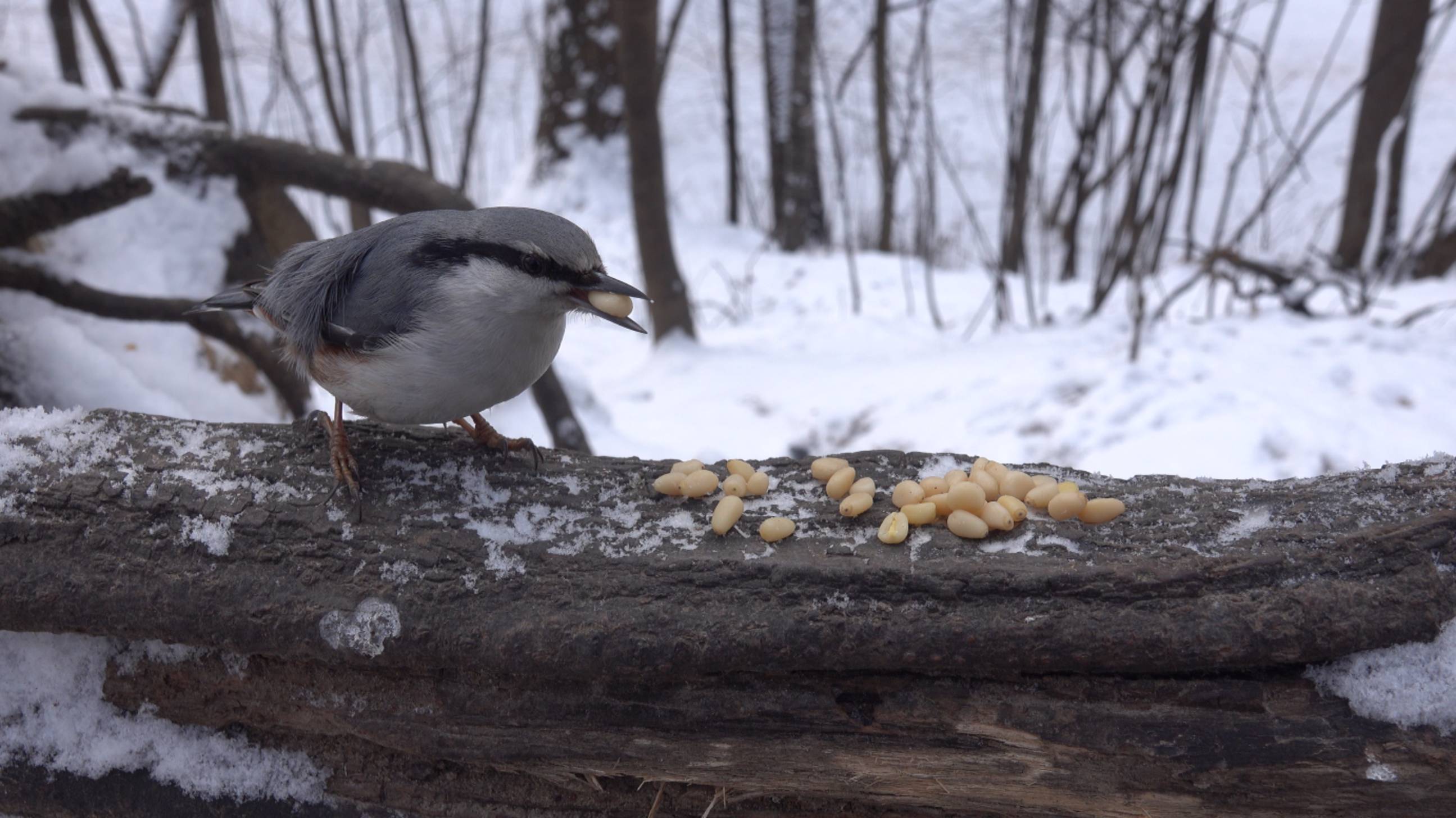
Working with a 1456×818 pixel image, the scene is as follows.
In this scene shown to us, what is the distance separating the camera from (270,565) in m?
1.35

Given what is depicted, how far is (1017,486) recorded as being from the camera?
1515mm

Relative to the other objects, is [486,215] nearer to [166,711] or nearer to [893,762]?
[166,711]

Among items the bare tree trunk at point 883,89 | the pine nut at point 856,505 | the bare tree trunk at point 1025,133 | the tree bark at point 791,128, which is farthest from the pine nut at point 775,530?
the tree bark at point 791,128

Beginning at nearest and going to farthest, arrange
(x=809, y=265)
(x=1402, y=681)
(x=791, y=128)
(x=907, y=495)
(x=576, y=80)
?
1. (x=1402, y=681)
2. (x=907, y=495)
3. (x=809, y=265)
4. (x=576, y=80)
5. (x=791, y=128)

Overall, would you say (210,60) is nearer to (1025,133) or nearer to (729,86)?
(1025,133)

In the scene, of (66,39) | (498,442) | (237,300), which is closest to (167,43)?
(66,39)

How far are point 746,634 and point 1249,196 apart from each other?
1338 centimetres

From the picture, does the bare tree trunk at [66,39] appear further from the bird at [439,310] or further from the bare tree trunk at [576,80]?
the bird at [439,310]

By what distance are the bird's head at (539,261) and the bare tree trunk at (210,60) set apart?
13.0 ft

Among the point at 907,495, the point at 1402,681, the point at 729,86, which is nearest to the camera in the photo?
the point at 1402,681

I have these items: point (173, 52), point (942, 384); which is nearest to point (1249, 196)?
point (942, 384)

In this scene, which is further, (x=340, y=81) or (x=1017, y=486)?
(x=340, y=81)

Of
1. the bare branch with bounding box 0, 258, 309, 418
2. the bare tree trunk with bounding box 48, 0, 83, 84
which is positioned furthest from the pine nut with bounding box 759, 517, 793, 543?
the bare tree trunk with bounding box 48, 0, 83, 84

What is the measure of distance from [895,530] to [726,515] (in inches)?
10.5
